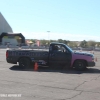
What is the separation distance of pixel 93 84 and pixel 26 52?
22.4ft

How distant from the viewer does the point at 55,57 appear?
1510 centimetres

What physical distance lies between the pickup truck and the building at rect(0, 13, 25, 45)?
7414 centimetres

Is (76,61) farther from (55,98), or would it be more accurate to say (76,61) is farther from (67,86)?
(55,98)

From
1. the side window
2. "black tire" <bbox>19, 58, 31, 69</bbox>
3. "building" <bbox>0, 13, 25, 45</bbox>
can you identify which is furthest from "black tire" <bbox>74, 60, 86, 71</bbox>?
"building" <bbox>0, 13, 25, 45</bbox>

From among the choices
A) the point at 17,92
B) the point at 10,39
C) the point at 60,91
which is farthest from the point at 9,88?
the point at 10,39

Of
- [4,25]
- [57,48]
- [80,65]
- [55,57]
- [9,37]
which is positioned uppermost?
[4,25]

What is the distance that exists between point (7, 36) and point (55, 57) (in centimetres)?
8034

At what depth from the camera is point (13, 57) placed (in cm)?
1556

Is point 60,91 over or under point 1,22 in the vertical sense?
under

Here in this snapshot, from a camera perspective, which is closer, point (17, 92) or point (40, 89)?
point (17, 92)

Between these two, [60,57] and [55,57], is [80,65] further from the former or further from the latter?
[55,57]

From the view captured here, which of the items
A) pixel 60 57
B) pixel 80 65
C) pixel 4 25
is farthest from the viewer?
pixel 4 25

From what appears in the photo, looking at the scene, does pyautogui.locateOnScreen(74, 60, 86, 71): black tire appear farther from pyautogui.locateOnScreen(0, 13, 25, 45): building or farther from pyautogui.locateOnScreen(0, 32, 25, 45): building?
pyautogui.locateOnScreen(0, 32, 25, 45): building

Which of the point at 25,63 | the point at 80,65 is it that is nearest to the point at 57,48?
the point at 80,65
